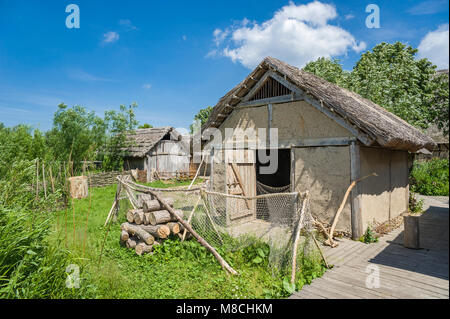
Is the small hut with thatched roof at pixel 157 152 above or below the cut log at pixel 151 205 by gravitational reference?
above

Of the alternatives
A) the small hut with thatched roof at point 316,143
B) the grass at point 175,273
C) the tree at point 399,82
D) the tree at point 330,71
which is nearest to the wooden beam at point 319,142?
the small hut with thatched roof at point 316,143

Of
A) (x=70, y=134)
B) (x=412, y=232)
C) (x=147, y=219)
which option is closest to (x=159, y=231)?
(x=147, y=219)

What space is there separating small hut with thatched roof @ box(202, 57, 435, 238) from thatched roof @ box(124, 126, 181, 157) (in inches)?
504

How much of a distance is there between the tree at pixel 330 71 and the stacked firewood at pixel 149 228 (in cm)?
1501

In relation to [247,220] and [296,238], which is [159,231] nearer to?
[296,238]

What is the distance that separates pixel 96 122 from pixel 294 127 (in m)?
17.2

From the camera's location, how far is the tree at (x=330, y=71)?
57.8 ft

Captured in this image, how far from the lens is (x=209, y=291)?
4.40 meters

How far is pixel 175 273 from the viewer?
201 inches

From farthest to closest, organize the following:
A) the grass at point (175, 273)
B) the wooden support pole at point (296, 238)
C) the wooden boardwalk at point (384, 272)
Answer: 1. the wooden support pole at point (296, 238)
2. the grass at point (175, 273)
3. the wooden boardwalk at point (384, 272)

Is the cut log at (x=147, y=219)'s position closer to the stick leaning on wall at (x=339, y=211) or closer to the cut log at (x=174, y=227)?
the cut log at (x=174, y=227)

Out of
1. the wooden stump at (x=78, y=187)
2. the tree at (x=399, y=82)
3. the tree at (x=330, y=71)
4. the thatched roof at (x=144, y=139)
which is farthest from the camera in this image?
the thatched roof at (x=144, y=139)

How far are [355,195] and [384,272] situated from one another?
2185mm
